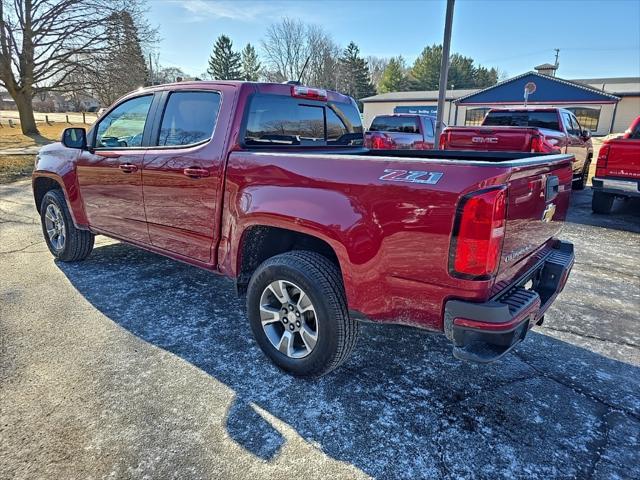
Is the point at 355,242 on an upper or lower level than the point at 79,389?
upper

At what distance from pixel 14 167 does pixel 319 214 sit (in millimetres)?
13519

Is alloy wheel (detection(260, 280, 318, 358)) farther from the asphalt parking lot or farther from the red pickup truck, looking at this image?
the asphalt parking lot

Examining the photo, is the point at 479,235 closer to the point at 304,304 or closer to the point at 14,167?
the point at 304,304

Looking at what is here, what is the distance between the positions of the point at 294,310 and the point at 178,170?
148 centimetres

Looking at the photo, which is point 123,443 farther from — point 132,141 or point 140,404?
point 132,141

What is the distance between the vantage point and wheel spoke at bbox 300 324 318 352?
270cm

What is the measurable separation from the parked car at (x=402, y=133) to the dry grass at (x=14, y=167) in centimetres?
925

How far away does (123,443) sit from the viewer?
224 centimetres

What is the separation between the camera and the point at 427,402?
2648 mm

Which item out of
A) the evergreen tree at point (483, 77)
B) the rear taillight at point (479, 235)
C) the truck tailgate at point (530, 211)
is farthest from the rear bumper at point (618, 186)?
the evergreen tree at point (483, 77)

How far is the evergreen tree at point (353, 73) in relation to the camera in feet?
225

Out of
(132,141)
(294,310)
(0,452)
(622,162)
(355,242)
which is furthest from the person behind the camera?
(622,162)

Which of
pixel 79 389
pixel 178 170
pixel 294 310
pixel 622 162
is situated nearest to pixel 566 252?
pixel 294 310

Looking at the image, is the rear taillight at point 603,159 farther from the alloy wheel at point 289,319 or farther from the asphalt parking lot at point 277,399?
the alloy wheel at point 289,319
